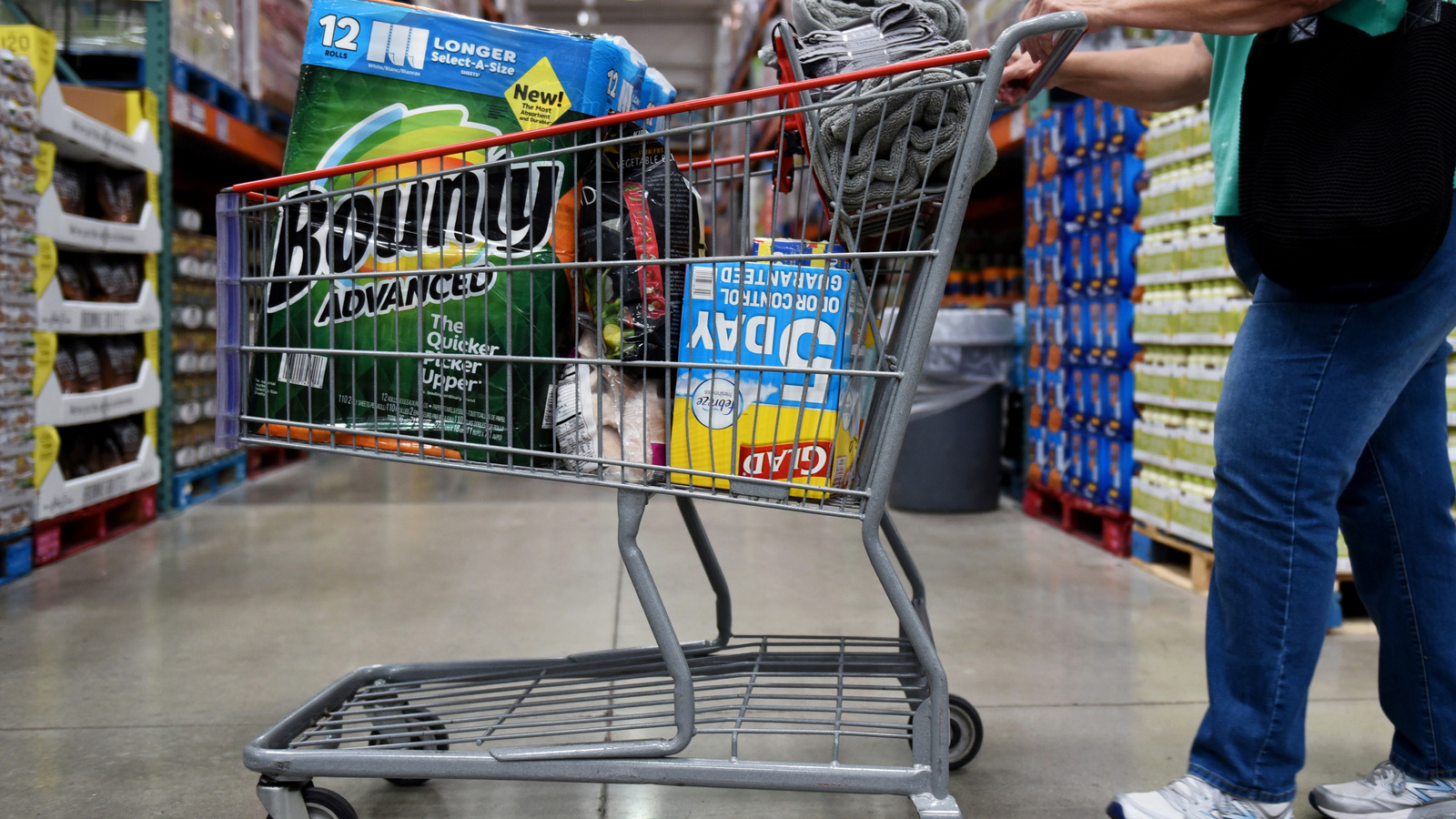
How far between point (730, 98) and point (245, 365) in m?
0.87

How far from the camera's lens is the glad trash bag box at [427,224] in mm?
1447

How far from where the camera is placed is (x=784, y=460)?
4.44 ft

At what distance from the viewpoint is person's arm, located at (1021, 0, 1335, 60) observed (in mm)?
1280

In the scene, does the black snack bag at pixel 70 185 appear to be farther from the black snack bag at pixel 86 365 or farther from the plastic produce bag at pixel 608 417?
the plastic produce bag at pixel 608 417

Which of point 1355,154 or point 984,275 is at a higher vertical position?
point 984,275

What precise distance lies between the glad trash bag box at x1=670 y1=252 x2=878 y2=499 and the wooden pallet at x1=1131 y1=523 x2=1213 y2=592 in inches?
83.8

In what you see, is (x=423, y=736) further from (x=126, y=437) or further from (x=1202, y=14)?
(x=126, y=437)

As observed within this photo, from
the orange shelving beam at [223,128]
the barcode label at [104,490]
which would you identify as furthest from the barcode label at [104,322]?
the orange shelving beam at [223,128]

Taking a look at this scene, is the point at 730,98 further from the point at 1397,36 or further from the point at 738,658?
the point at 738,658

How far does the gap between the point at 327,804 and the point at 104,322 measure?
115 inches

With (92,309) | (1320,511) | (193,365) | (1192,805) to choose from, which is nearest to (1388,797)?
(1192,805)

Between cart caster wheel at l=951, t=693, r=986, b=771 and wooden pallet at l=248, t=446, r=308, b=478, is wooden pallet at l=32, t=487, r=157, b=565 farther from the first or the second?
cart caster wheel at l=951, t=693, r=986, b=771

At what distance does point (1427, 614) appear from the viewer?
1497 mm

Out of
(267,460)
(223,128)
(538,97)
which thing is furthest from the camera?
(267,460)
